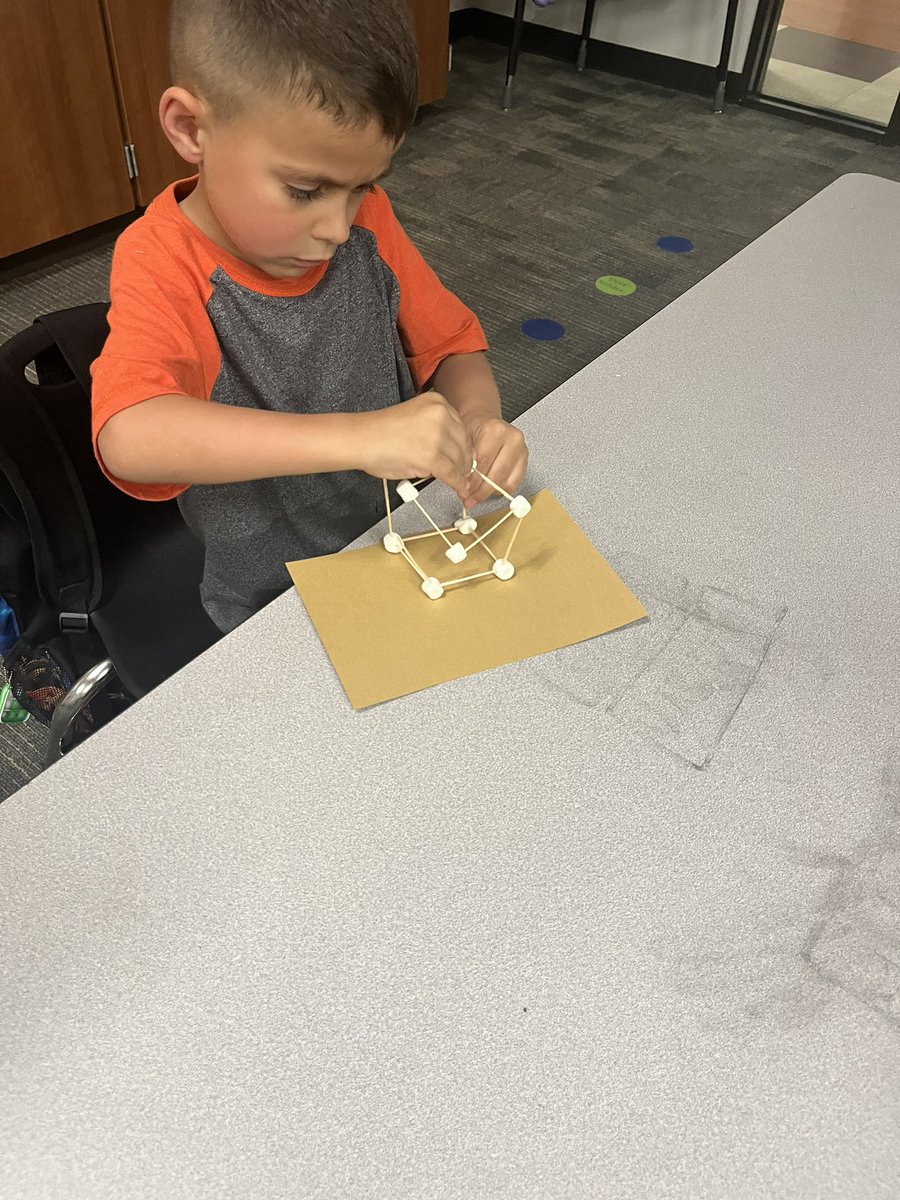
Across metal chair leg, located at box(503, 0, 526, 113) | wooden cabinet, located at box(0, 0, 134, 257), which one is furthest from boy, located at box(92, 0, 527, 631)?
metal chair leg, located at box(503, 0, 526, 113)

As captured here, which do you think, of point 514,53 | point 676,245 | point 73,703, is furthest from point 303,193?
point 514,53

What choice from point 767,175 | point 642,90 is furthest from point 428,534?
point 642,90

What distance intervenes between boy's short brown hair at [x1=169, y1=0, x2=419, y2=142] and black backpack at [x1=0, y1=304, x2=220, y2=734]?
0.83 feet

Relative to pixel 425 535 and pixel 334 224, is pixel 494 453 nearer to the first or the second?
pixel 425 535

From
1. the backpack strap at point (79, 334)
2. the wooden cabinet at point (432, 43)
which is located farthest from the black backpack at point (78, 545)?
the wooden cabinet at point (432, 43)

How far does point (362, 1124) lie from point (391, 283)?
0.74m

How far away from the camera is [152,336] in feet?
2.34

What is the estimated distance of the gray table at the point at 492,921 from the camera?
1.37 ft

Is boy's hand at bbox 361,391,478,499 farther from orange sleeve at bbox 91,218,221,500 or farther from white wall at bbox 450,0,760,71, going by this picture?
white wall at bbox 450,0,760,71

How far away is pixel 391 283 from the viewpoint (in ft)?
3.00

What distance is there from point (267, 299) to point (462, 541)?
11.3 inches

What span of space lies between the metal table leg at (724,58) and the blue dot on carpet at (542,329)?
1.74 meters

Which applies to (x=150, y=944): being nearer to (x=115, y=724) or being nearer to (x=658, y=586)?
(x=115, y=724)

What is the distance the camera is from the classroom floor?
2248 millimetres
